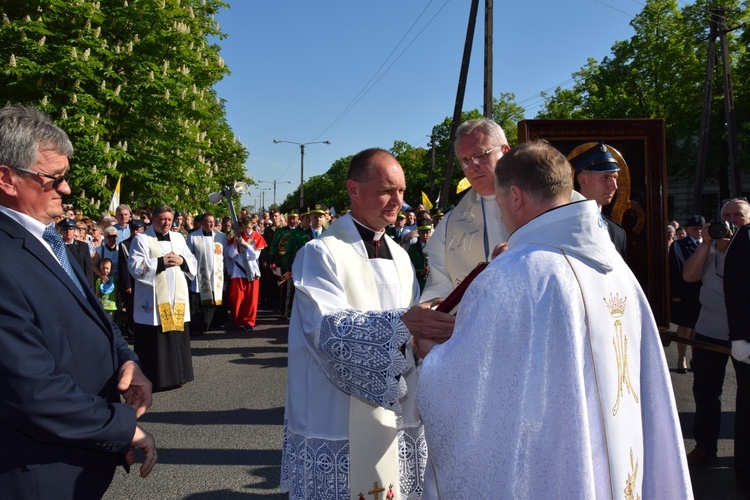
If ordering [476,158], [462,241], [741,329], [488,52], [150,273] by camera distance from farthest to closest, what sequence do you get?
[488,52]
[150,273]
[741,329]
[462,241]
[476,158]

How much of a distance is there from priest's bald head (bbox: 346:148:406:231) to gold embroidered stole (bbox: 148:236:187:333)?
504 centimetres

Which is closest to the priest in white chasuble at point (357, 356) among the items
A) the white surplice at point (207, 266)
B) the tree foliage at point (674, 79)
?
the white surplice at point (207, 266)

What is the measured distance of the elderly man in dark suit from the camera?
1725 mm

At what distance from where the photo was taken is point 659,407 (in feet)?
7.02

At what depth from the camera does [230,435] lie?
5.59m

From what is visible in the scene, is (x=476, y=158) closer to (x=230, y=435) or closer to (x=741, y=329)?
(x=741, y=329)

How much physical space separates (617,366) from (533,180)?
2.13 feet

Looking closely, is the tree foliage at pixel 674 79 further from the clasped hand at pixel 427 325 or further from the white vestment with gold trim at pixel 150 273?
the clasped hand at pixel 427 325

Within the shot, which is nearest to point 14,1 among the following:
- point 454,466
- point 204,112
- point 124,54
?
point 124,54

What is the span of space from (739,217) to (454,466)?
13.5 ft

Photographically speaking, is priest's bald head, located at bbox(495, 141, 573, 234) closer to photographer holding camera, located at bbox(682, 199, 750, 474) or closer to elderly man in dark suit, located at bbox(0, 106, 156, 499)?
elderly man in dark suit, located at bbox(0, 106, 156, 499)

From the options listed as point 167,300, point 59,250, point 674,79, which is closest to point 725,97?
point 674,79

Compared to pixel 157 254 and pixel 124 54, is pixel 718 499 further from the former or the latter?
pixel 124 54

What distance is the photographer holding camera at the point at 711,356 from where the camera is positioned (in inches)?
197
